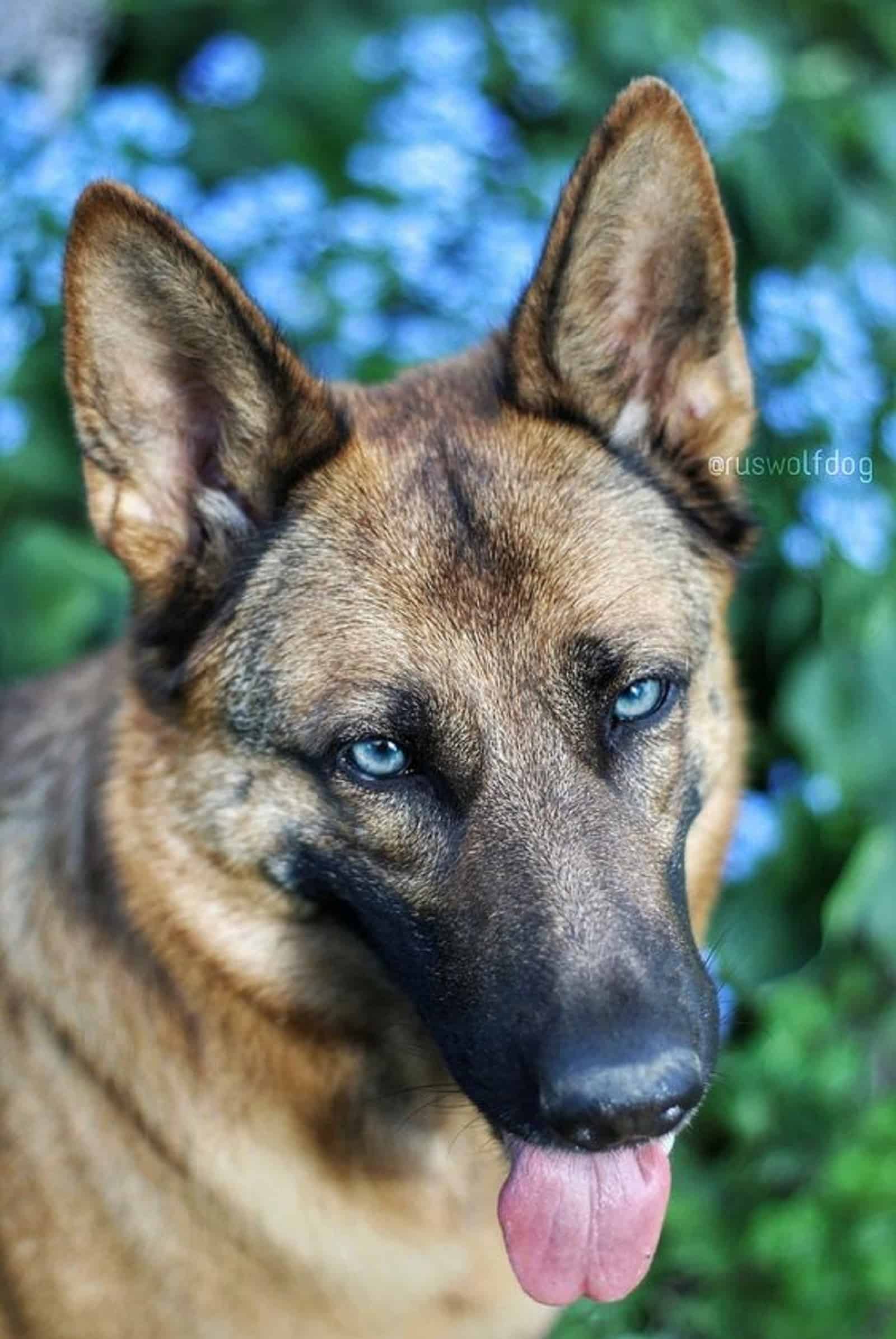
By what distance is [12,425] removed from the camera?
4570 millimetres

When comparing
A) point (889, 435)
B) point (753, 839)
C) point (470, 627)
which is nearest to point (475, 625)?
point (470, 627)

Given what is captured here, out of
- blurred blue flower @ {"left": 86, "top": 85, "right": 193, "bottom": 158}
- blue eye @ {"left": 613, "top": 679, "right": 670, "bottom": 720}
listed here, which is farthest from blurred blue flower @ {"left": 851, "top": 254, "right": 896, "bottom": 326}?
blue eye @ {"left": 613, "top": 679, "right": 670, "bottom": 720}

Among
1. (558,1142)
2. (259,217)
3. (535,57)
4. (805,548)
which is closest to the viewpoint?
(558,1142)

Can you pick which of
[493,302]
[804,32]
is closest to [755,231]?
[493,302]

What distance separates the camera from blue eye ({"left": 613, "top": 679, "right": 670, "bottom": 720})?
108 inches

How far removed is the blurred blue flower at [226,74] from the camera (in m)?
5.25

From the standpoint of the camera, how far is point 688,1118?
2.52 meters

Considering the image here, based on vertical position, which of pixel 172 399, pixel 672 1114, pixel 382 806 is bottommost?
pixel 672 1114

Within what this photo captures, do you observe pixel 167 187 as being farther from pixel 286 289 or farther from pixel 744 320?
pixel 744 320

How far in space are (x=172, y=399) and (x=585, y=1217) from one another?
1.58 metres

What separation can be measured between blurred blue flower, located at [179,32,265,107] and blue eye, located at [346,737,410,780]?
3.27 m

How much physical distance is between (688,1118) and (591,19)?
15.3 feet

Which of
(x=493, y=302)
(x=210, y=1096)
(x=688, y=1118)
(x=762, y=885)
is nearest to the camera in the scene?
(x=688, y=1118)

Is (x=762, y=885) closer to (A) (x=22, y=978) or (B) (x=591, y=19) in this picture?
(A) (x=22, y=978)
